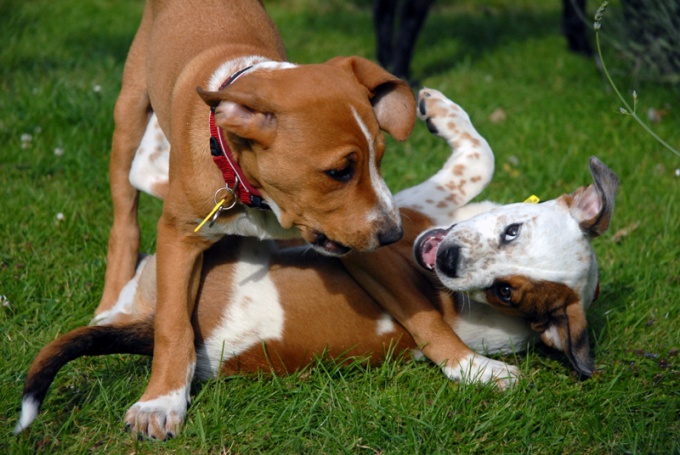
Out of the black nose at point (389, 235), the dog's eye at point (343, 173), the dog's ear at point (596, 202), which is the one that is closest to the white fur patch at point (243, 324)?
the black nose at point (389, 235)

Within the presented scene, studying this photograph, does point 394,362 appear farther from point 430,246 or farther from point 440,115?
point 440,115

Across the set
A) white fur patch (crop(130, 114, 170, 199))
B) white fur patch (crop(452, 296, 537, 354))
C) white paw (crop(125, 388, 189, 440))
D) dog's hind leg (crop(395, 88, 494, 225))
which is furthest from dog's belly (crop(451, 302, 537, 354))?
white fur patch (crop(130, 114, 170, 199))

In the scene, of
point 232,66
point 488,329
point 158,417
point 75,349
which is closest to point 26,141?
point 232,66

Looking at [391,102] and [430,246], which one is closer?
[391,102]

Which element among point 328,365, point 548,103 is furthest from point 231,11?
point 548,103

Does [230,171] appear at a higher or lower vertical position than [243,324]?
higher

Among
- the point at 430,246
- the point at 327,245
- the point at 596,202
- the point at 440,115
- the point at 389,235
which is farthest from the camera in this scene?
the point at 440,115

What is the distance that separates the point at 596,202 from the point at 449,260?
767mm

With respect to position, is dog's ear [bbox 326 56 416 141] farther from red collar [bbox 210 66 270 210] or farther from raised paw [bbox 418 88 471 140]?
raised paw [bbox 418 88 471 140]

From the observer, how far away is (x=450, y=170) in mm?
4590

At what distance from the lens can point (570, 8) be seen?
27.8 feet

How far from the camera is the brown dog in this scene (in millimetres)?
3166

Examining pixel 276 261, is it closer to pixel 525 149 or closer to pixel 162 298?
pixel 162 298

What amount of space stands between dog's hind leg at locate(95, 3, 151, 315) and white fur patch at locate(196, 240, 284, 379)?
908 mm
